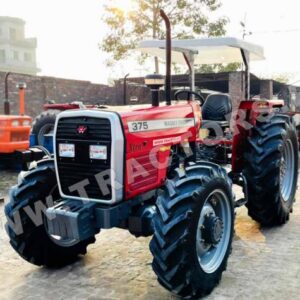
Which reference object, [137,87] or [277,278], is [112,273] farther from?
[137,87]

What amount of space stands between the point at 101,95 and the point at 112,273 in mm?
13390

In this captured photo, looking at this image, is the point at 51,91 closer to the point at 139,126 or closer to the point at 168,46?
the point at 168,46

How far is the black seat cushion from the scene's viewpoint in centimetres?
602

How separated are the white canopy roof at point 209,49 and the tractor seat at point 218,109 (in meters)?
0.54

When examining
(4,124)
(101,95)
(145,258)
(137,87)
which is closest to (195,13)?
(137,87)

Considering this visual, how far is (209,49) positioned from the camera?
547 centimetres

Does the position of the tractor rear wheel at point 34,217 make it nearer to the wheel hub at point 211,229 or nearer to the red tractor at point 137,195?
the red tractor at point 137,195

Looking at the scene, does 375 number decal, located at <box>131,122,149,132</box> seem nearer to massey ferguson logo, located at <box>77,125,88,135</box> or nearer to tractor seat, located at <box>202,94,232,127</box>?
massey ferguson logo, located at <box>77,125,88,135</box>

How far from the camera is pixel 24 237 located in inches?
143

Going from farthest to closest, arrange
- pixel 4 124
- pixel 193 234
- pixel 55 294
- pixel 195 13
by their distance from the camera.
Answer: pixel 195 13, pixel 4 124, pixel 55 294, pixel 193 234

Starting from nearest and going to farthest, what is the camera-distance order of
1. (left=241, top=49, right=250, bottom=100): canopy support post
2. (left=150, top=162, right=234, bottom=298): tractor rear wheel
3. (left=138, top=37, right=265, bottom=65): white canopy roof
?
1. (left=150, top=162, right=234, bottom=298): tractor rear wheel
2. (left=138, top=37, right=265, bottom=65): white canopy roof
3. (left=241, top=49, right=250, bottom=100): canopy support post

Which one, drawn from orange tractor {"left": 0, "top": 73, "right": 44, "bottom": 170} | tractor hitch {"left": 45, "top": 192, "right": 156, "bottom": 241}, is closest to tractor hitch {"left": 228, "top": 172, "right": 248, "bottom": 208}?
tractor hitch {"left": 45, "top": 192, "right": 156, "bottom": 241}

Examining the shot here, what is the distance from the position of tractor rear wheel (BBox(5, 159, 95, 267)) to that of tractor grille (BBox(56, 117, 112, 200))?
1.06 ft

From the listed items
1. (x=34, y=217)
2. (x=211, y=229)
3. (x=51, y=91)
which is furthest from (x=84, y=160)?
(x=51, y=91)
